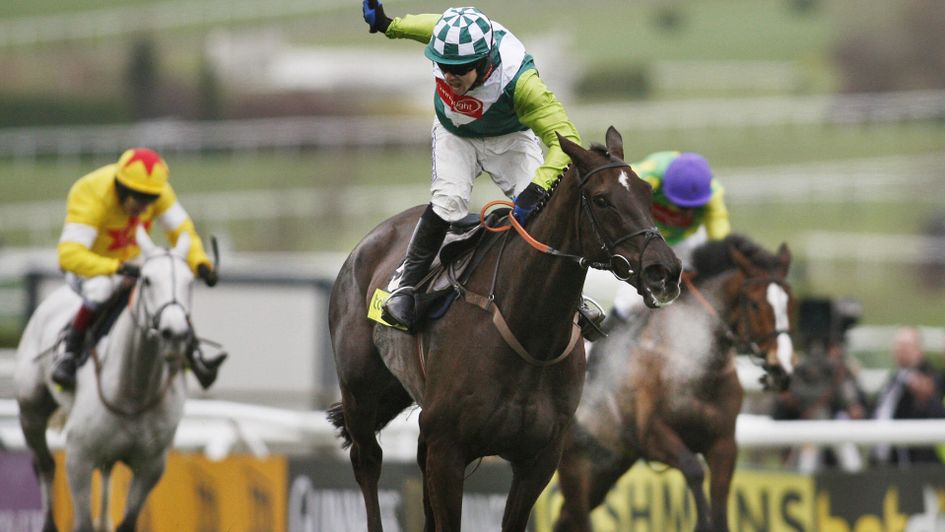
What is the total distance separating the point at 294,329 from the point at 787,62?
84.4 ft

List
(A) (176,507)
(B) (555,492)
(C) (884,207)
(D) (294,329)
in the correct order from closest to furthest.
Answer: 1. (B) (555,492)
2. (A) (176,507)
3. (D) (294,329)
4. (C) (884,207)

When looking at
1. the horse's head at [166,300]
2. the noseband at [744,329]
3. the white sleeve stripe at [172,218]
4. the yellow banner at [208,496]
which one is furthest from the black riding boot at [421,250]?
the yellow banner at [208,496]

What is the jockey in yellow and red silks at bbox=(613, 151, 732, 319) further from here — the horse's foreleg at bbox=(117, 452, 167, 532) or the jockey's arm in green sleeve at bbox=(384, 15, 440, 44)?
the horse's foreleg at bbox=(117, 452, 167, 532)

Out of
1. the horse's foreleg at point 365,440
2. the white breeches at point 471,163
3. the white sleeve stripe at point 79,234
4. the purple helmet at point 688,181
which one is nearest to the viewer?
the white breeches at point 471,163

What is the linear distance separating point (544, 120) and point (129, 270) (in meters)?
3.11

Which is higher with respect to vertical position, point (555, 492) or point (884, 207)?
point (555, 492)

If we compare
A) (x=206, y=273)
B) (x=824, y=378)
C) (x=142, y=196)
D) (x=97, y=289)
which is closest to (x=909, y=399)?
(x=824, y=378)

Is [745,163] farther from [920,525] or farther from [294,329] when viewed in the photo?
[920,525]

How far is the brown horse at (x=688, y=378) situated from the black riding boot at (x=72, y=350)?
252 centimetres

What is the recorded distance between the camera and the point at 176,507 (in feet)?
26.7

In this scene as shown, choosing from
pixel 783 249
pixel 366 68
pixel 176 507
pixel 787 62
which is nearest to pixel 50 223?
pixel 366 68

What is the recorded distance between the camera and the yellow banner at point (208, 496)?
314 inches

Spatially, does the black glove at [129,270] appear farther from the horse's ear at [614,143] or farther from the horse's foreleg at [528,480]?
the horse's ear at [614,143]

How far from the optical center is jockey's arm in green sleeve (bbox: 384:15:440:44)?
532 centimetres
